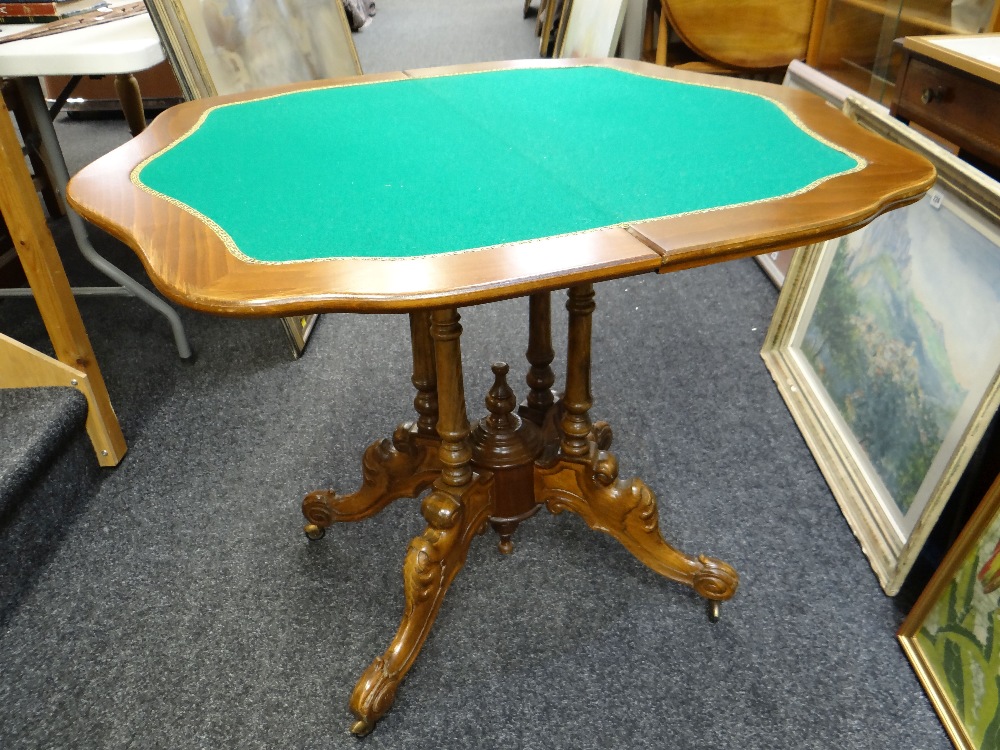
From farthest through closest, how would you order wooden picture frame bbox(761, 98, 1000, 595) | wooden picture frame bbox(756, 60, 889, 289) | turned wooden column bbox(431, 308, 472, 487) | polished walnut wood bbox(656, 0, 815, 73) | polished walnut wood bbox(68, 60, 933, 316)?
polished walnut wood bbox(656, 0, 815, 73) → wooden picture frame bbox(756, 60, 889, 289) → wooden picture frame bbox(761, 98, 1000, 595) → turned wooden column bbox(431, 308, 472, 487) → polished walnut wood bbox(68, 60, 933, 316)

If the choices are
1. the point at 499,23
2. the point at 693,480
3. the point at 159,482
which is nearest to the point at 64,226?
the point at 159,482

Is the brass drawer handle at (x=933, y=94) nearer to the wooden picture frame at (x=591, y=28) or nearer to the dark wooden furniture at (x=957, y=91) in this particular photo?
the dark wooden furniture at (x=957, y=91)

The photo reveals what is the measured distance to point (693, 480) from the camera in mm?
1692

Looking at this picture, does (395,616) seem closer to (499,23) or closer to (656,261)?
(656,261)

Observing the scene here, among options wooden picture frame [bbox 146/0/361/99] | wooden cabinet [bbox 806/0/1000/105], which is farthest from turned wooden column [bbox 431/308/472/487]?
wooden cabinet [bbox 806/0/1000/105]

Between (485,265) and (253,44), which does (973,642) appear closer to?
(485,265)

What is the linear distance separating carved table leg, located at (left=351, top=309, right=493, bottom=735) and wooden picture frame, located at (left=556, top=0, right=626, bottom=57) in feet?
7.09

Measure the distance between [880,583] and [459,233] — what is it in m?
1.13

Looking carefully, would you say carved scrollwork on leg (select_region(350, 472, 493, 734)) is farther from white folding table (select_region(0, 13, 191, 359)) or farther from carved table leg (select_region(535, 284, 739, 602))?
white folding table (select_region(0, 13, 191, 359))

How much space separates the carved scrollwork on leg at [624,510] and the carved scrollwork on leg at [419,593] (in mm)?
182

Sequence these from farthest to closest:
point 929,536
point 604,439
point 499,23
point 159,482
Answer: point 499,23, point 159,482, point 604,439, point 929,536

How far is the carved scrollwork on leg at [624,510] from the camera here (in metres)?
1.34

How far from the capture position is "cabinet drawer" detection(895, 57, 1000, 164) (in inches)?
47.1

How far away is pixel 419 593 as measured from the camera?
4.04 feet
